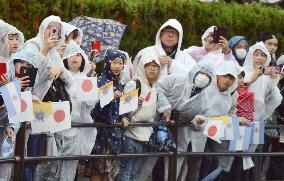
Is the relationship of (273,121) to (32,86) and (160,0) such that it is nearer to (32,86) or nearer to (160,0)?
(160,0)

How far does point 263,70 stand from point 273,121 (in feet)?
2.37

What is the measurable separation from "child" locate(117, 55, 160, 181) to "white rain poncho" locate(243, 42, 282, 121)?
1.73m

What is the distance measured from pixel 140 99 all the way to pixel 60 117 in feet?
3.93

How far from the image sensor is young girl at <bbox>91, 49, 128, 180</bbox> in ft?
30.2

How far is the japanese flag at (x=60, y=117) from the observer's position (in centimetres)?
846

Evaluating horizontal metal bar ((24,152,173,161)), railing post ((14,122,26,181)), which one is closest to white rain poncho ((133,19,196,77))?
horizontal metal bar ((24,152,173,161))

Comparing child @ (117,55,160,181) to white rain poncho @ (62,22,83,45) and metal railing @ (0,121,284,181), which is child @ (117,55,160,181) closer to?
metal railing @ (0,121,284,181)

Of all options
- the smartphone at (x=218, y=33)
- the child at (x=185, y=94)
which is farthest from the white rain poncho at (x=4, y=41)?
the smartphone at (x=218, y=33)

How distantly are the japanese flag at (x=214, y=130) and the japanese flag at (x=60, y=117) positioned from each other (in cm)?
169

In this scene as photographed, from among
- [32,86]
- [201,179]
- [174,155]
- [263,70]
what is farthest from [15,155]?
[263,70]

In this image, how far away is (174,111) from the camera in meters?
9.52

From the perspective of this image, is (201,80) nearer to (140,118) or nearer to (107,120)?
(140,118)

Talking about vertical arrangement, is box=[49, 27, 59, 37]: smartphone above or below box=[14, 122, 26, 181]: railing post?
above

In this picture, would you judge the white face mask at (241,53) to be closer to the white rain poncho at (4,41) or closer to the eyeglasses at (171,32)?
the eyeglasses at (171,32)
